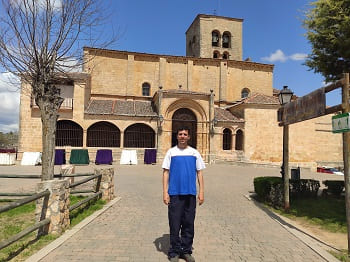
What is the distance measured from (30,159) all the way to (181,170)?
19.7 meters

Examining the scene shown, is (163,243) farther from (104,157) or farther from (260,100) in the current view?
(260,100)

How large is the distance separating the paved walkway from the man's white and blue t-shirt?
111 centimetres

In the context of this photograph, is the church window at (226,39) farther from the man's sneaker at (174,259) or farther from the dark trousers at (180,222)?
the man's sneaker at (174,259)

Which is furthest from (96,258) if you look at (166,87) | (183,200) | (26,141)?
(166,87)

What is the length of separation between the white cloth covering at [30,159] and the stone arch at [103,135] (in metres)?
4.17

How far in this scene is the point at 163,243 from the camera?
181 inches

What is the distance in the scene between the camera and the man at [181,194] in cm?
396

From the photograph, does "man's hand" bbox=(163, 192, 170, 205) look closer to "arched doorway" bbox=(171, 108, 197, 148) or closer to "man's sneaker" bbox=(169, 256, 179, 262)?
"man's sneaker" bbox=(169, 256, 179, 262)

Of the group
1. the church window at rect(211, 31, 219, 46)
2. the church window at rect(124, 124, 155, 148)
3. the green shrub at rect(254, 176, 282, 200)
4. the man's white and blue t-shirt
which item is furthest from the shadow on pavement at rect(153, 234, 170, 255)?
the church window at rect(211, 31, 219, 46)

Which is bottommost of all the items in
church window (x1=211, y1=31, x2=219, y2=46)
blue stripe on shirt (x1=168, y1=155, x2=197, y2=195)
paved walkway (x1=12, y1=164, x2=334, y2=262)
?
paved walkway (x1=12, y1=164, x2=334, y2=262)

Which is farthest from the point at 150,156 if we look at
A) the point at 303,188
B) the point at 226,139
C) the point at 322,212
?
the point at 322,212

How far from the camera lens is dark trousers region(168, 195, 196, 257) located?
396 centimetres

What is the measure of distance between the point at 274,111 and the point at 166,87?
12687mm

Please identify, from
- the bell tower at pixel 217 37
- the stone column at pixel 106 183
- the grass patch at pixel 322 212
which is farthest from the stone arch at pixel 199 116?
the stone column at pixel 106 183
